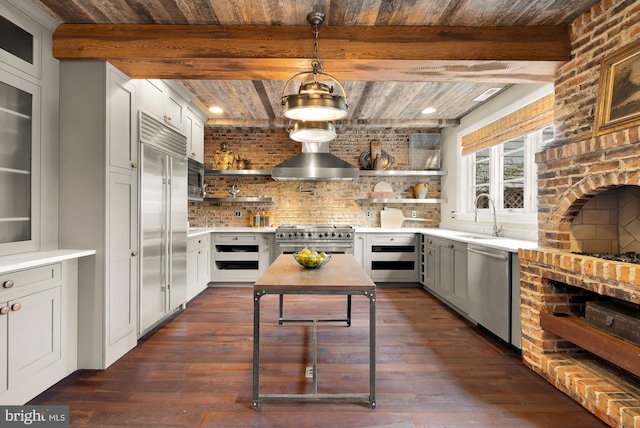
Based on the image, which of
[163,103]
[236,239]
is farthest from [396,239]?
[163,103]

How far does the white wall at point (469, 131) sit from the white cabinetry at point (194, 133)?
395cm

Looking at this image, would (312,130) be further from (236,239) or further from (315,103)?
(236,239)

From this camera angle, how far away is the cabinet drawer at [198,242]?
4363 mm

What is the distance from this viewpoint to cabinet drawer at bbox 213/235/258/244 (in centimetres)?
518

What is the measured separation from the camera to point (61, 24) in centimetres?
255

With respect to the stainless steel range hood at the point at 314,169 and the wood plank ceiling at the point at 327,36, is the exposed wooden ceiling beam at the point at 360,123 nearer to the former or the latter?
the stainless steel range hood at the point at 314,169

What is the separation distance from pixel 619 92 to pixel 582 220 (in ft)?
3.01

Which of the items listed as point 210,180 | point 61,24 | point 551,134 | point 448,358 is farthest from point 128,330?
point 551,134

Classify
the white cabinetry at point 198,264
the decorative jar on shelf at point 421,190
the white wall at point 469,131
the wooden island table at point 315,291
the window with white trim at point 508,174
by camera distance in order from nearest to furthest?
the wooden island table at point 315,291, the white wall at point 469,131, the window with white trim at point 508,174, the white cabinetry at point 198,264, the decorative jar on shelf at point 421,190

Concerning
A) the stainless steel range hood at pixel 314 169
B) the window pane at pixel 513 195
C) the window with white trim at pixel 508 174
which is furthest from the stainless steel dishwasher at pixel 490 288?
the stainless steel range hood at pixel 314 169

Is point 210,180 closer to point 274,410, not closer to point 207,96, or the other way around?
point 207,96

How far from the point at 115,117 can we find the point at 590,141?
136 inches

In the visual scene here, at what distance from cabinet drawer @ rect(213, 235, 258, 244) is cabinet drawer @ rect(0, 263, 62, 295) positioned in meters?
2.83

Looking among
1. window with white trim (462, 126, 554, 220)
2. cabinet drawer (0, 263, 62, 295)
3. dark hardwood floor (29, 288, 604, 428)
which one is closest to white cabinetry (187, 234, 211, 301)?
dark hardwood floor (29, 288, 604, 428)
